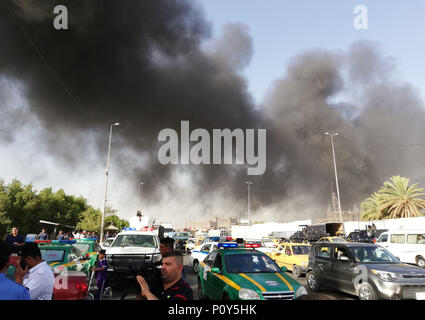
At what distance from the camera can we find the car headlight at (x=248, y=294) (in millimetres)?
5227

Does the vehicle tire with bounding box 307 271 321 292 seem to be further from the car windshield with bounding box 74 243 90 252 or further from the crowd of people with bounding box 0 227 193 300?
the car windshield with bounding box 74 243 90 252

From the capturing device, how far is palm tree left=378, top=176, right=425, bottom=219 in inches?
1341

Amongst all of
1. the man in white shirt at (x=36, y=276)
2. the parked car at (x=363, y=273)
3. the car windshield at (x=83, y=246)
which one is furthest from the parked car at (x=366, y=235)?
the man in white shirt at (x=36, y=276)

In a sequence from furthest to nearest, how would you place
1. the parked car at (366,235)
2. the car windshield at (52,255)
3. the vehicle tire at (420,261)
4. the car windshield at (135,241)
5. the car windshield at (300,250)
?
the parked car at (366,235), the vehicle tire at (420,261), the car windshield at (300,250), the car windshield at (135,241), the car windshield at (52,255)

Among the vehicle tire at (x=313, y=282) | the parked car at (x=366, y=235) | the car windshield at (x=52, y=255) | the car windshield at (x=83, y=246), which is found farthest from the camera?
the parked car at (x=366, y=235)

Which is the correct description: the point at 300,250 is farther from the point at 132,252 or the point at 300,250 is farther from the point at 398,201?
the point at 398,201

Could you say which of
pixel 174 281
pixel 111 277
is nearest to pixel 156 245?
pixel 111 277

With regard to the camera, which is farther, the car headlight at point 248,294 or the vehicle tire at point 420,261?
the vehicle tire at point 420,261

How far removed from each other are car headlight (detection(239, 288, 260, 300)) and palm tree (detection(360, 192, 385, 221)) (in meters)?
37.4

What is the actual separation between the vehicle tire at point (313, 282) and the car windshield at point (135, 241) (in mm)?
5726

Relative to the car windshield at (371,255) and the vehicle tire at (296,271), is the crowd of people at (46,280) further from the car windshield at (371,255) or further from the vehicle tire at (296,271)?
the vehicle tire at (296,271)

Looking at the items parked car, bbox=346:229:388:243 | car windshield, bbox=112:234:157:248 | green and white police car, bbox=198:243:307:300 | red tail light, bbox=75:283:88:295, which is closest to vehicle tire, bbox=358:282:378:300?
green and white police car, bbox=198:243:307:300
